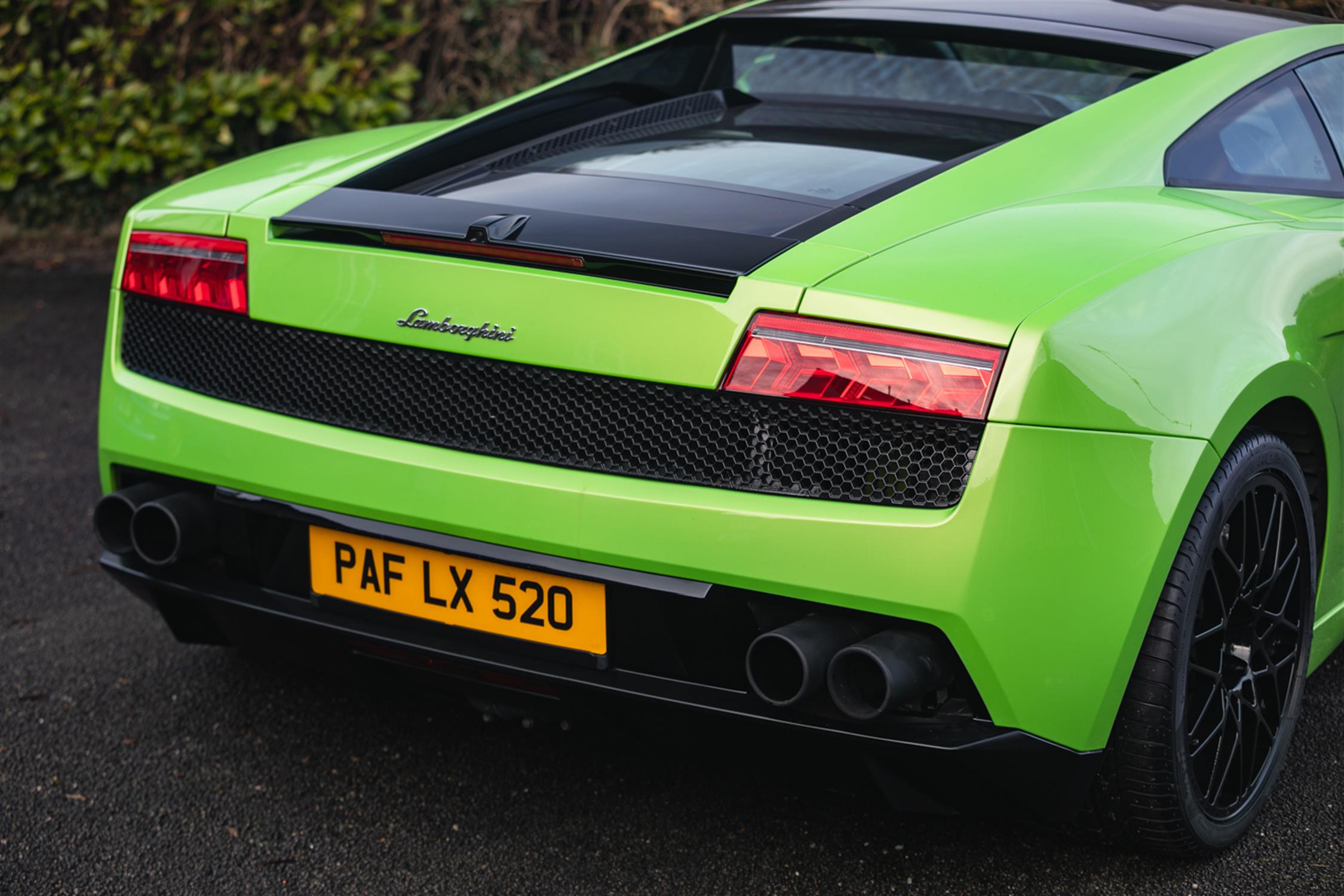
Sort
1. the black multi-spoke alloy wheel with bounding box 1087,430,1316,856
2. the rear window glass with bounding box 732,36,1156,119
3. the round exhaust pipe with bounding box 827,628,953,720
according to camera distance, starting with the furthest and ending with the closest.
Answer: the rear window glass with bounding box 732,36,1156,119 → the black multi-spoke alloy wheel with bounding box 1087,430,1316,856 → the round exhaust pipe with bounding box 827,628,953,720

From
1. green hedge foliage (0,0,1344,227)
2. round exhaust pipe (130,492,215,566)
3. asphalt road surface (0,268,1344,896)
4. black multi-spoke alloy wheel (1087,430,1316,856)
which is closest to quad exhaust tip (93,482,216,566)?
round exhaust pipe (130,492,215,566)

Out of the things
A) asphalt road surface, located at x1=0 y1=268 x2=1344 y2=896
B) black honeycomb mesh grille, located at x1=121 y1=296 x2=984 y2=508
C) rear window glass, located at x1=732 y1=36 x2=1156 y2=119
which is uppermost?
rear window glass, located at x1=732 y1=36 x2=1156 y2=119

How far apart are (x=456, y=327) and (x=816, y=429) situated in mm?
592

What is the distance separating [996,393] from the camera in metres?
1.80

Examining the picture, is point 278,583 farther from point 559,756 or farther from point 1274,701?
point 1274,701

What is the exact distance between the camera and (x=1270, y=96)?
272cm

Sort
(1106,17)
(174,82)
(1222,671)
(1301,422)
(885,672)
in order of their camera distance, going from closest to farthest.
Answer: (885,672)
(1222,671)
(1301,422)
(1106,17)
(174,82)

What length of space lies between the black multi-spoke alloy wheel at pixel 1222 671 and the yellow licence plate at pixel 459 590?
2.71ft

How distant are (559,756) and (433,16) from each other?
18.5 feet

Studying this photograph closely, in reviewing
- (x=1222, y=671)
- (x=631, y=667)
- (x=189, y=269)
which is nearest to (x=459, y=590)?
(x=631, y=667)

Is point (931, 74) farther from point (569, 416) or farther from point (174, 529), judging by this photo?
point (174, 529)

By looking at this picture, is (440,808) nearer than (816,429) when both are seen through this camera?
No

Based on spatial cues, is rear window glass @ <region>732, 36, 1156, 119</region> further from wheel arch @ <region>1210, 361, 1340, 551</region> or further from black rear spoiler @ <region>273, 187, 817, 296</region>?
black rear spoiler @ <region>273, 187, 817, 296</region>

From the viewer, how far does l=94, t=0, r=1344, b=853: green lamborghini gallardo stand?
1854mm
